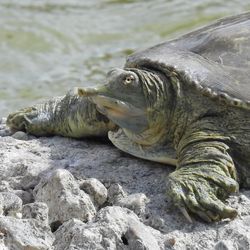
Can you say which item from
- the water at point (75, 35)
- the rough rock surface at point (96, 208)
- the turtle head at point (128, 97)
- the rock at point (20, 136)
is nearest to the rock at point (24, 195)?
the rough rock surface at point (96, 208)

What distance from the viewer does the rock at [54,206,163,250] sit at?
10.2 feet

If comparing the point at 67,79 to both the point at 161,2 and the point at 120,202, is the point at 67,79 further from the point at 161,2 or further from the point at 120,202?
the point at 120,202

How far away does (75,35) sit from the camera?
30.0ft

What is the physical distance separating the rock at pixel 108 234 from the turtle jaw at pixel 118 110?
2.20 feet

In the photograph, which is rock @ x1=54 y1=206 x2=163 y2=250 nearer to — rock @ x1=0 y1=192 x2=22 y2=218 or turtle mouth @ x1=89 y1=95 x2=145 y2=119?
rock @ x1=0 y1=192 x2=22 y2=218

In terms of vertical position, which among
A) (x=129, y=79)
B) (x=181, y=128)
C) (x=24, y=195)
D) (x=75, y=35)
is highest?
(x=129, y=79)

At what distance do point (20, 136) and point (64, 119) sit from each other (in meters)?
0.26

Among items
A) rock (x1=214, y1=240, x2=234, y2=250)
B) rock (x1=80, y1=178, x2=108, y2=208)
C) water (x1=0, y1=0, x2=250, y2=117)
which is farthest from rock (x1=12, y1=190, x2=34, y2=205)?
water (x1=0, y1=0, x2=250, y2=117)

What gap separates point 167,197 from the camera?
3.49 m

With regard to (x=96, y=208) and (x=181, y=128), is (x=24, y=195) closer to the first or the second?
(x=96, y=208)

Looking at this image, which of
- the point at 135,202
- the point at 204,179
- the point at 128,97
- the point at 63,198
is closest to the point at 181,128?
the point at 128,97

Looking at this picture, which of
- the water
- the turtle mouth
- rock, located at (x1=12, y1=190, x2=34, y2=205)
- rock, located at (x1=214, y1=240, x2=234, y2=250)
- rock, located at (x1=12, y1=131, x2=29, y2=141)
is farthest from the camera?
the water

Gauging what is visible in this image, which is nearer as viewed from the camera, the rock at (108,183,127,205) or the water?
the rock at (108,183,127,205)

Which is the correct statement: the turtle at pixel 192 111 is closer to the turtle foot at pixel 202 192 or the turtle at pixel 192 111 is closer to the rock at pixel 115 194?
the turtle foot at pixel 202 192
